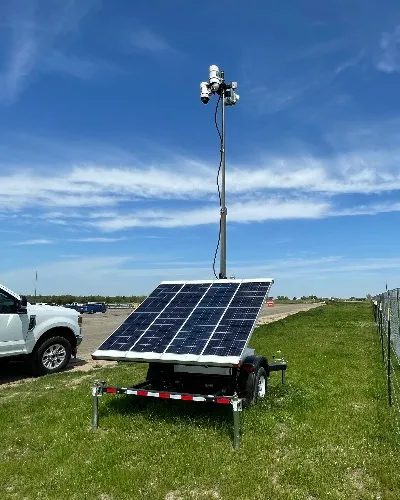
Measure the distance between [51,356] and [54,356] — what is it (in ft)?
0.31

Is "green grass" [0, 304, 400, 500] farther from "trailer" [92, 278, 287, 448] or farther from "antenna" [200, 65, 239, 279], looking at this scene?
"antenna" [200, 65, 239, 279]

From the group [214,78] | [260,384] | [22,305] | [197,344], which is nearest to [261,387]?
[260,384]

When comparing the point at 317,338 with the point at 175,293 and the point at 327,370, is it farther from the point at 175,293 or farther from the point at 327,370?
the point at 175,293

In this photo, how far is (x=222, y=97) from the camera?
433 inches

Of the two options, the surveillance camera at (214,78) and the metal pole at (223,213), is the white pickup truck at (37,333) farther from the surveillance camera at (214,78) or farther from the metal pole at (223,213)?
the surveillance camera at (214,78)

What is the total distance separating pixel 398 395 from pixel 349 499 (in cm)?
512

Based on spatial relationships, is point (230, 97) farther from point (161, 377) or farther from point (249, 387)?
point (249, 387)

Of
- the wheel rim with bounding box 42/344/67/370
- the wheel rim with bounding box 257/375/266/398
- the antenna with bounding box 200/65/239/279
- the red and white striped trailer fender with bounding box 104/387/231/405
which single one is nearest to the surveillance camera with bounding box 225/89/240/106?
the antenna with bounding box 200/65/239/279

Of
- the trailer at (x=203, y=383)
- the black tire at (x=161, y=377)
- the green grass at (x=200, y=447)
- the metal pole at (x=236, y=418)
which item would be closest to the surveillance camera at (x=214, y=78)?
the trailer at (x=203, y=383)

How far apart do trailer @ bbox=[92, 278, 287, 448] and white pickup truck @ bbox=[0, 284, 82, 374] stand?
4.48 meters

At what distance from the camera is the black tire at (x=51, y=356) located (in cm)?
1209

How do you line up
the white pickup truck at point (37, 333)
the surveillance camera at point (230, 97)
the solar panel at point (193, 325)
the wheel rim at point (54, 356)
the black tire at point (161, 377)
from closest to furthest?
the solar panel at point (193, 325) < the black tire at point (161, 377) < the surveillance camera at point (230, 97) < the white pickup truck at point (37, 333) < the wheel rim at point (54, 356)

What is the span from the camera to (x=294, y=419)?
24.1 feet

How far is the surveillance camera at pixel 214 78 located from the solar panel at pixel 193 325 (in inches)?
186
